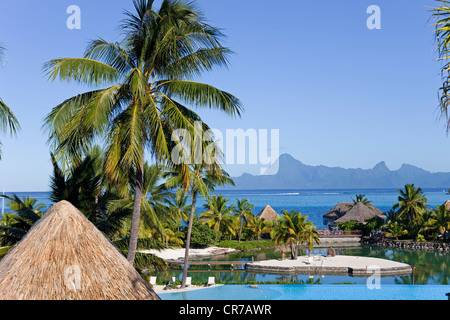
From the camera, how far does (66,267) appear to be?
6.00 m

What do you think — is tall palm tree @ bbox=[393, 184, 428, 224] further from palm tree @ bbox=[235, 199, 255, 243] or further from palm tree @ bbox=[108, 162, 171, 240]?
palm tree @ bbox=[108, 162, 171, 240]

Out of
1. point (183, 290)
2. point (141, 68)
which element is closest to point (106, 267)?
point (141, 68)

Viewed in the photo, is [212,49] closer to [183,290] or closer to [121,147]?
[121,147]

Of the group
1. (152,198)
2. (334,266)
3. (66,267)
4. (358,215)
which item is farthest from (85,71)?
(358,215)

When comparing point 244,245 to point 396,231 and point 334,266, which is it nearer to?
point 334,266

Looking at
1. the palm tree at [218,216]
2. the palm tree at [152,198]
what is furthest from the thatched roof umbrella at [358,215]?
Result: the palm tree at [152,198]

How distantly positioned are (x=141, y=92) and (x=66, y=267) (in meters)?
3.69

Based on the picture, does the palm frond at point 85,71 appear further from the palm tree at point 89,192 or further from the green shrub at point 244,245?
the green shrub at point 244,245

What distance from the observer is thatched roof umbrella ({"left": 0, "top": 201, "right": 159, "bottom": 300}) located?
574 centimetres

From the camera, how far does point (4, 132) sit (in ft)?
29.6

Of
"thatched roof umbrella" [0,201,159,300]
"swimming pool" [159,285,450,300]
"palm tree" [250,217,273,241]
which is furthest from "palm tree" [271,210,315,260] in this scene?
"thatched roof umbrella" [0,201,159,300]

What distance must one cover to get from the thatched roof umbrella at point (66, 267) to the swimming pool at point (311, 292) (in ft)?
35.2

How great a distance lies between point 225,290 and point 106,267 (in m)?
12.9

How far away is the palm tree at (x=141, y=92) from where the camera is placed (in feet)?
28.7
